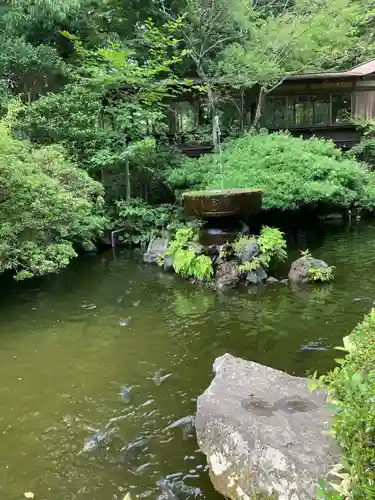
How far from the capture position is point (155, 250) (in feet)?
45.3

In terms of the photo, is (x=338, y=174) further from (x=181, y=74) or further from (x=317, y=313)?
(x=181, y=74)

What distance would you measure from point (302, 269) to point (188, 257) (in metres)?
2.89

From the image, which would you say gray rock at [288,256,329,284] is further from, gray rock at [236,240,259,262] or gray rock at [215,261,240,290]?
gray rock at [215,261,240,290]

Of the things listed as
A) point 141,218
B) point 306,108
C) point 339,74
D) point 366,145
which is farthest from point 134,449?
point 306,108

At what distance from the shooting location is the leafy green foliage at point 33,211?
8.80 meters

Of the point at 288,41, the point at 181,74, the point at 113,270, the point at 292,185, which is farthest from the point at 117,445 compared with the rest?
the point at 181,74

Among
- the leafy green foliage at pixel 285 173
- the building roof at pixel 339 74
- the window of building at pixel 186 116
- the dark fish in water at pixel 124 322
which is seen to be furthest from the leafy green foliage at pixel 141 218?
the building roof at pixel 339 74

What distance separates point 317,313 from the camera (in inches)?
344

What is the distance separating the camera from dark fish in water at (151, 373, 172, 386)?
6246mm

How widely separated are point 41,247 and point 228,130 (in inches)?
568

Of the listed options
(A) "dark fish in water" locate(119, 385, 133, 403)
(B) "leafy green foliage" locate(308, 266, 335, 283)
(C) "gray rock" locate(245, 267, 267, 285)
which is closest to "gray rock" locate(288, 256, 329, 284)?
(B) "leafy green foliage" locate(308, 266, 335, 283)

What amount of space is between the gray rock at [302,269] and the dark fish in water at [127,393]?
5.94m

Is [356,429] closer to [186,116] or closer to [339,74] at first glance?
[186,116]

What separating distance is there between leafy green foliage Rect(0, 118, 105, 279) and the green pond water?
1.14 metres
